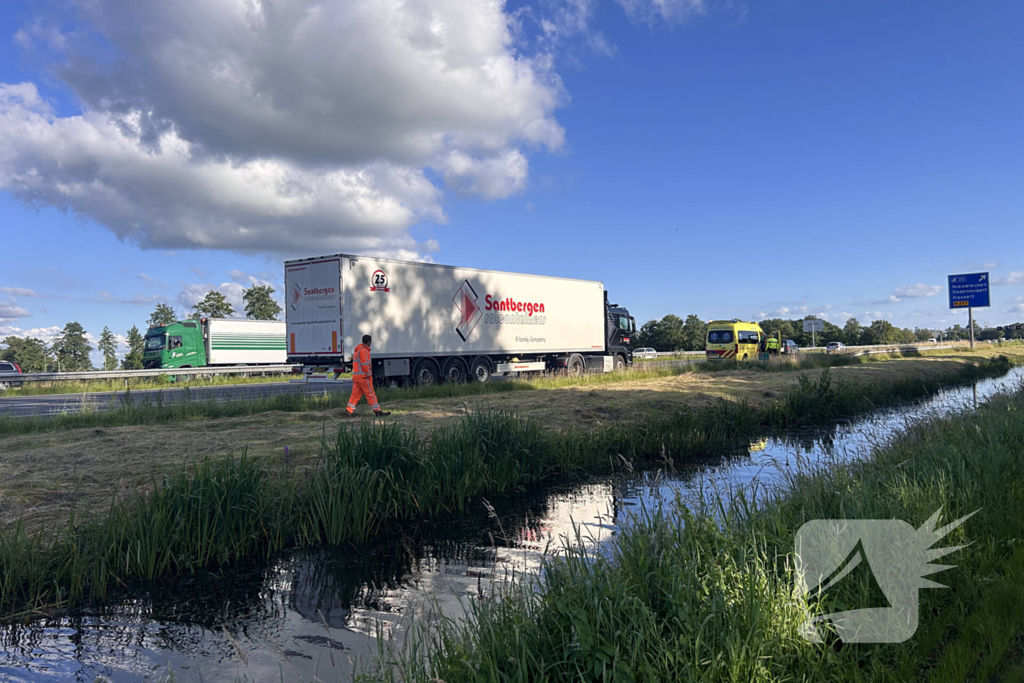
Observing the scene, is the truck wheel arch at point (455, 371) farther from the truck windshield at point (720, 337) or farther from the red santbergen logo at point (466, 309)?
the truck windshield at point (720, 337)

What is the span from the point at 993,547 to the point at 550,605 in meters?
2.98

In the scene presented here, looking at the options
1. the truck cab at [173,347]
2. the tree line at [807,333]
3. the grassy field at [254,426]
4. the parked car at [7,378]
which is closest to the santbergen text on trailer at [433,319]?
the grassy field at [254,426]

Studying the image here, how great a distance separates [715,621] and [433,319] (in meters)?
16.7

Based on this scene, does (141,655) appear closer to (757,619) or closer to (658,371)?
(757,619)

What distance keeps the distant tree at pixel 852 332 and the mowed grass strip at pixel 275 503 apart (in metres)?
99.7

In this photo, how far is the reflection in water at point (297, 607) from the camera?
150 inches

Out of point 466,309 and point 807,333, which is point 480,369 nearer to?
point 466,309

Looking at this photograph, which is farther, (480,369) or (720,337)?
(720,337)

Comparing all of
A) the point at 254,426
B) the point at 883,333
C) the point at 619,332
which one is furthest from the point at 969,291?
the point at 883,333

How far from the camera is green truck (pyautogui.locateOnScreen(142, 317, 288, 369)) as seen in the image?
33188 mm

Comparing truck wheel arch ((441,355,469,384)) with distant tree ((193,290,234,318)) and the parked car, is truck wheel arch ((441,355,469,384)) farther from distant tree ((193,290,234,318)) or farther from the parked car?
distant tree ((193,290,234,318))

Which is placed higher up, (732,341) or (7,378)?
(732,341)

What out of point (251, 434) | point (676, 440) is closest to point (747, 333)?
point (676, 440)

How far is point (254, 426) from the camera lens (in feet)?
34.3
